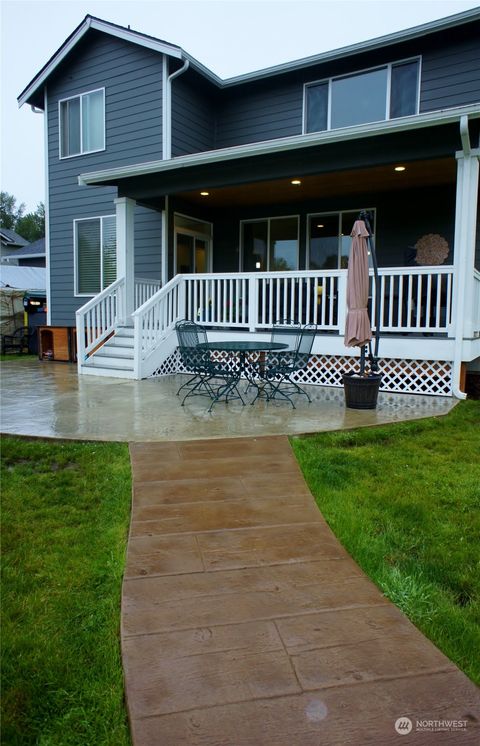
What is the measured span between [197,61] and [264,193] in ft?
10.4

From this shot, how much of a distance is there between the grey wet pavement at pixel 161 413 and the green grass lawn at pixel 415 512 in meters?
0.55

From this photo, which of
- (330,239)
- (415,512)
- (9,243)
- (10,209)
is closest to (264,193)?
(330,239)

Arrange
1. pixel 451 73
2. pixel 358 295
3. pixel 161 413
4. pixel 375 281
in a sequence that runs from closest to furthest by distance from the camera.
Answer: pixel 161 413 → pixel 358 295 → pixel 375 281 → pixel 451 73

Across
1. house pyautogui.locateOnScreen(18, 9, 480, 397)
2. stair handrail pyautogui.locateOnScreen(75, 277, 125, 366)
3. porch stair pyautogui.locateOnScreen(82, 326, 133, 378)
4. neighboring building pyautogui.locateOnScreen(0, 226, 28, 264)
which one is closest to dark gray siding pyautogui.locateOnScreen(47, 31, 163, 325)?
house pyautogui.locateOnScreen(18, 9, 480, 397)

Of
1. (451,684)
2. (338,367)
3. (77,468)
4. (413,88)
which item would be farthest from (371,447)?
(413,88)

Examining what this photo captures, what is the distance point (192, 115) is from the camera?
10992 mm

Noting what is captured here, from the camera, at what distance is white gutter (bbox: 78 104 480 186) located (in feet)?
20.3

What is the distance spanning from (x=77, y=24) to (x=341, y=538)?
12.7m

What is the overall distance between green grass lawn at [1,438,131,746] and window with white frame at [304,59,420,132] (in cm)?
871

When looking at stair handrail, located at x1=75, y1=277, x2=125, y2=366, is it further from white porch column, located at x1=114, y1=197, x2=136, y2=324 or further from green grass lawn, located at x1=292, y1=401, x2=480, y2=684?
green grass lawn, located at x1=292, y1=401, x2=480, y2=684

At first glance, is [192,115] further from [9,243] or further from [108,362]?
[9,243]

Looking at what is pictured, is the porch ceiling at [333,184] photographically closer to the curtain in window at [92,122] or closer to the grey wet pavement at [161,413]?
the curtain in window at [92,122]

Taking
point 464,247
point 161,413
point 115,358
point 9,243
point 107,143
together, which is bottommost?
point 161,413

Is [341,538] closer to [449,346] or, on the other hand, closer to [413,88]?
[449,346]
